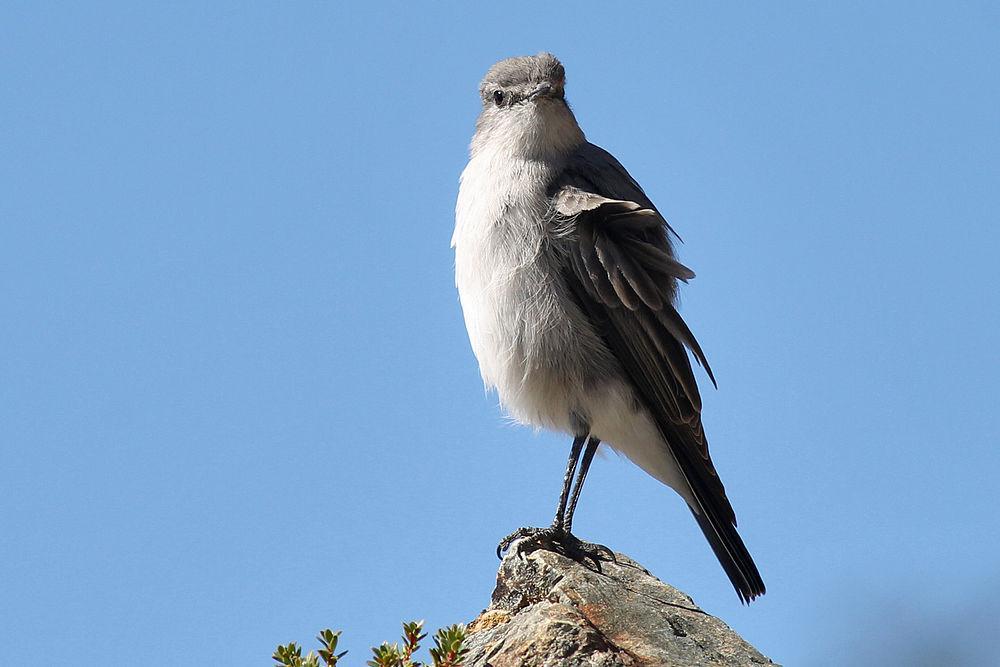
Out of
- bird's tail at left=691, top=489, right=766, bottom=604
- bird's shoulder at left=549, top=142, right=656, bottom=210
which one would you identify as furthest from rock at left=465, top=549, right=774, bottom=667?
bird's shoulder at left=549, top=142, right=656, bottom=210

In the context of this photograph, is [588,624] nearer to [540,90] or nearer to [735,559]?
[735,559]

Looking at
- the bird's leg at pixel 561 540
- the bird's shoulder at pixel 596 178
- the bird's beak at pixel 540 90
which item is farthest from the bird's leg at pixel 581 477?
the bird's beak at pixel 540 90

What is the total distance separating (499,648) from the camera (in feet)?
16.7

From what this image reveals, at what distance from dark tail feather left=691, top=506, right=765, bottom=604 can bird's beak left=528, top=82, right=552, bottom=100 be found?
296 cm

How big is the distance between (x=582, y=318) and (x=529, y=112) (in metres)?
1.55

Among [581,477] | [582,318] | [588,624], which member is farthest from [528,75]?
[588,624]

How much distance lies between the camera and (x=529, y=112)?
7.69m

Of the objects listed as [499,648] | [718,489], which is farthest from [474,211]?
[499,648]

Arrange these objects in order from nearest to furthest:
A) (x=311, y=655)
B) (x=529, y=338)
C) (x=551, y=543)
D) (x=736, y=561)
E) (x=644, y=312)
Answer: (x=311, y=655), (x=551, y=543), (x=529, y=338), (x=644, y=312), (x=736, y=561)

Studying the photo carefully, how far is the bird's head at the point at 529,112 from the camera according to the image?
24.8 feet

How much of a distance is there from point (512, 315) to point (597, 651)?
8.39ft

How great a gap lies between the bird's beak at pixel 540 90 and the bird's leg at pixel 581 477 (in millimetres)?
2327

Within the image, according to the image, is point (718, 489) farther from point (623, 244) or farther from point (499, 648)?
point (499, 648)

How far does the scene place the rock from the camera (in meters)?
4.97
